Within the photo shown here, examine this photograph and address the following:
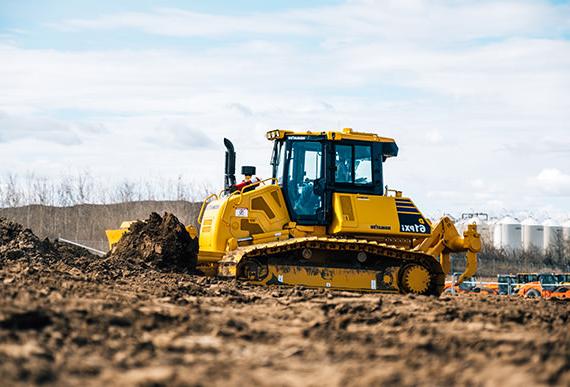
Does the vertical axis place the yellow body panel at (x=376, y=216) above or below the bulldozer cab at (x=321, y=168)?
below

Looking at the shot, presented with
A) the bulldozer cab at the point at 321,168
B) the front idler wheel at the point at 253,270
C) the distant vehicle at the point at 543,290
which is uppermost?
the bulldozer cab at the point at 321,168

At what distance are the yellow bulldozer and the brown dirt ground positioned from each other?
3.47 metres

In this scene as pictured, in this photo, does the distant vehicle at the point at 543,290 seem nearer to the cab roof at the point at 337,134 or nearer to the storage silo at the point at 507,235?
the cab roof at the point at 337,134

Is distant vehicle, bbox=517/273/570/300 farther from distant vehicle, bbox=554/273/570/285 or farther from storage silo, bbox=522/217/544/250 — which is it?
storage silo, bbox=522/217/544/250

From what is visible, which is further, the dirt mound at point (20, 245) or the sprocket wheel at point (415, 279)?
the dirt mound at point (20, 245)

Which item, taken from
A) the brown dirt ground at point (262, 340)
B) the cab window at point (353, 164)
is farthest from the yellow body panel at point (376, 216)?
the brown dirt ground at point (262, 340)

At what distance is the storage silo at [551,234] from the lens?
68688 millimetres

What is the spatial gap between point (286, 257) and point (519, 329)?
714 centimetres

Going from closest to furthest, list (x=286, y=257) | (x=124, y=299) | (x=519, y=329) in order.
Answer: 1. (x=519, y=329)
2. (x=124, y=299)
3. (x=286, y=257)

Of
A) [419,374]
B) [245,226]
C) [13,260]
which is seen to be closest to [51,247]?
[13,260]

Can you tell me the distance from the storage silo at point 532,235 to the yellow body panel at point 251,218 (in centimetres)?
5578

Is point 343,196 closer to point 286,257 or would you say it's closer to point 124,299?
point 286,257

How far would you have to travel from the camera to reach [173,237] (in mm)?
17625

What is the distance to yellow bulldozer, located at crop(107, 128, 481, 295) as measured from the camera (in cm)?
1563
